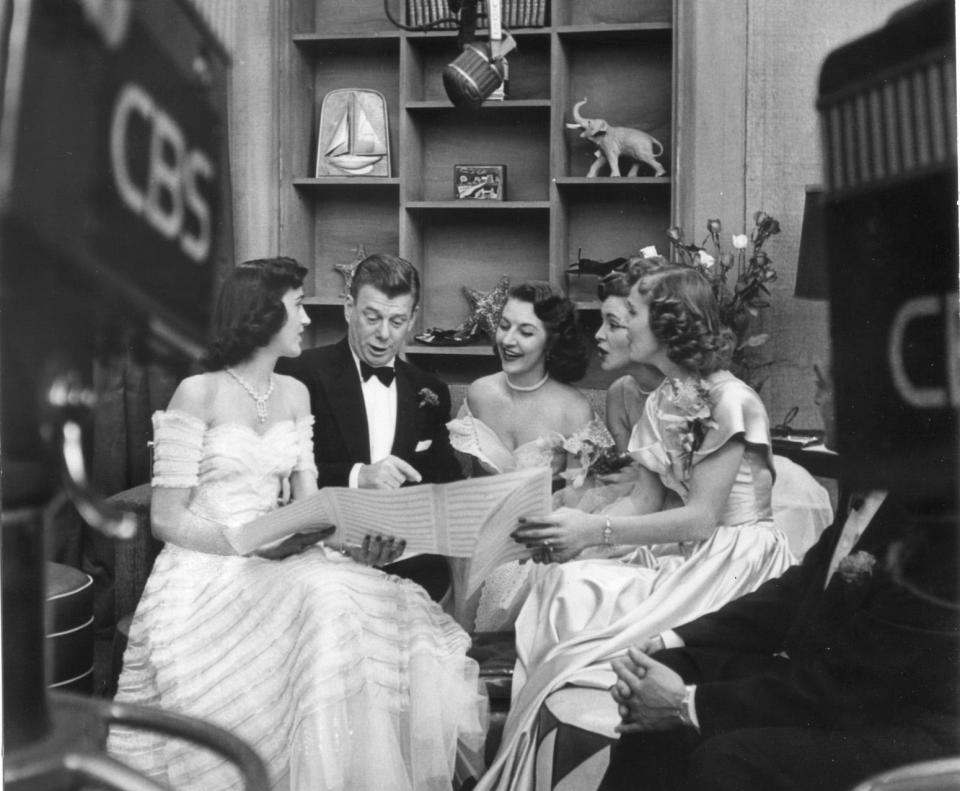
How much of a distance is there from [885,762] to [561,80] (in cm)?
125

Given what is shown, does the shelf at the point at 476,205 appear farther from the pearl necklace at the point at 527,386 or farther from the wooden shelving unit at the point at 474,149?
the pearl necklace at the point at 527,386

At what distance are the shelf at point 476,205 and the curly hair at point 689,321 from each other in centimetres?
27

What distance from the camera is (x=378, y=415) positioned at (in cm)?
199

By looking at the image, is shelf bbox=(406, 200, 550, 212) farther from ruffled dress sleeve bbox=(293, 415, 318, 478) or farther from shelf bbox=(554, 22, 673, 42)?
ruffled dress sleeve bbox=(293, 415, 318, 478)

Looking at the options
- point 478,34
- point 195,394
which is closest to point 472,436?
point 195,394

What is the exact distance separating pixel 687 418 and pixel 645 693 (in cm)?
47

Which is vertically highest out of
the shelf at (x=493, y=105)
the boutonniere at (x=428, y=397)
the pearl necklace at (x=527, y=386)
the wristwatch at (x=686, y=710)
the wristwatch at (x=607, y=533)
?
the shelf at (x=493, y=105)

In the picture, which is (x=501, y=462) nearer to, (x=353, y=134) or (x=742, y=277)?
(x=742, y=277)

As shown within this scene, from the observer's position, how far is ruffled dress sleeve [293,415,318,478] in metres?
1.95

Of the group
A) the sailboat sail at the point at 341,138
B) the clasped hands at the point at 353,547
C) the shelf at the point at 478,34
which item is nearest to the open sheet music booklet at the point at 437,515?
the clasped hands at the point at 353,547

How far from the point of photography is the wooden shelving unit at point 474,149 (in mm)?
1912

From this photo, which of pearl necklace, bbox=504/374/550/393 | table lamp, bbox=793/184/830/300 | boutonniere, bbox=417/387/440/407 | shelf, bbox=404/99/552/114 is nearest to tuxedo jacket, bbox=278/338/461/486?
boutonniere, bbox=417/387/440/407

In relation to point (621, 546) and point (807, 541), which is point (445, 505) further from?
point (807, 541)

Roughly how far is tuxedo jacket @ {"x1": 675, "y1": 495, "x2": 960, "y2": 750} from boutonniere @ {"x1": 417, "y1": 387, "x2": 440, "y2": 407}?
0.61 meters
